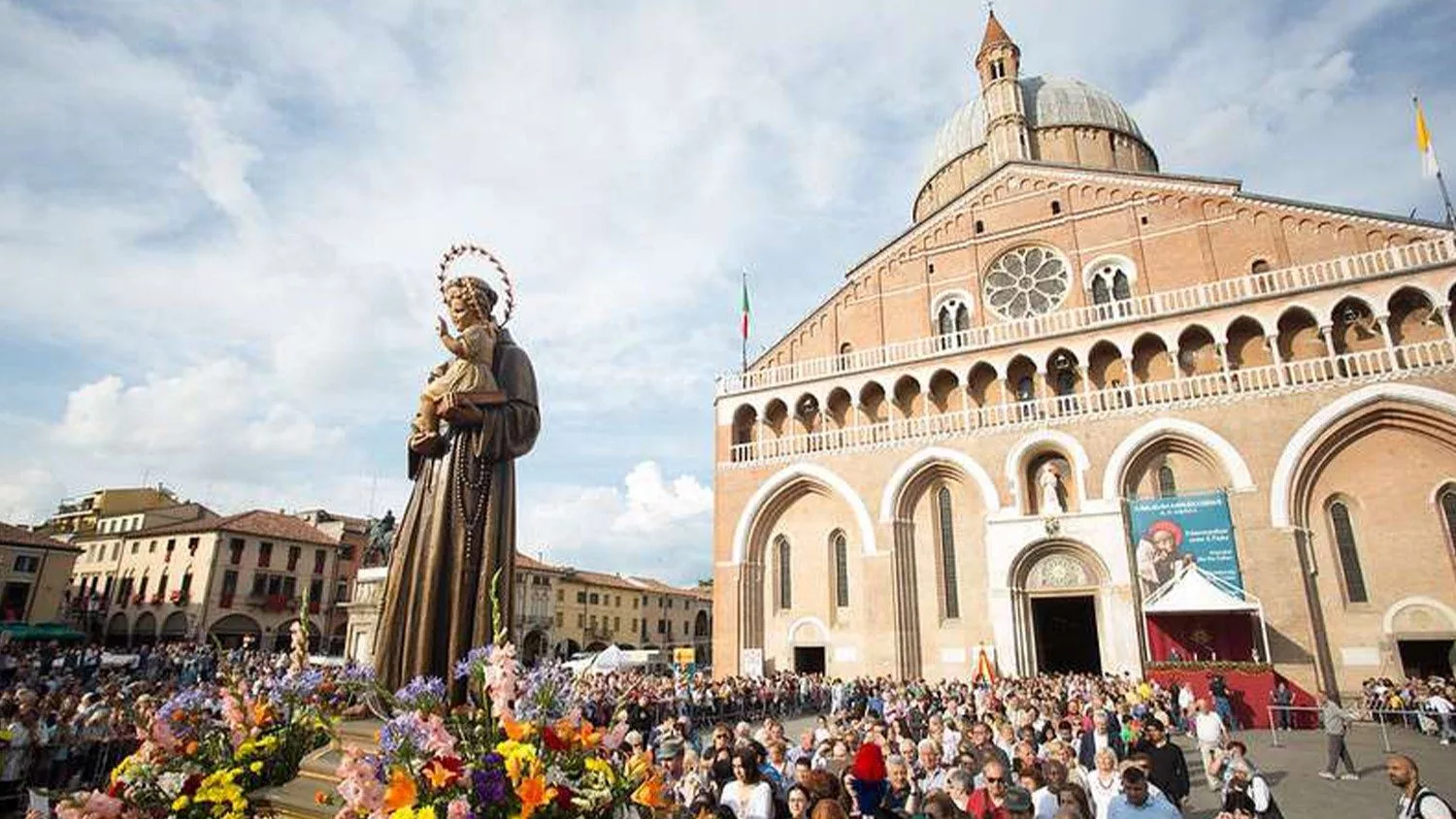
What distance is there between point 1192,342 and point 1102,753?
18.4m

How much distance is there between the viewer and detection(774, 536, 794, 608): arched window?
1008 inches

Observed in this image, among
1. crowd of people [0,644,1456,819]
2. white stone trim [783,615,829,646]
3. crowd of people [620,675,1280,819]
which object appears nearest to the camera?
crowd of people [620,675,1280,819]

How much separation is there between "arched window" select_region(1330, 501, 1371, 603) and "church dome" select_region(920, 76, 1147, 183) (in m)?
19.6

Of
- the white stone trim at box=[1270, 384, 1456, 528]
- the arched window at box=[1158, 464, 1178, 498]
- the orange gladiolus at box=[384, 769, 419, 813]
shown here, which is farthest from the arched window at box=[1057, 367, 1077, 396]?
the orange gladiolus at box=[384, 769, 419, 813]

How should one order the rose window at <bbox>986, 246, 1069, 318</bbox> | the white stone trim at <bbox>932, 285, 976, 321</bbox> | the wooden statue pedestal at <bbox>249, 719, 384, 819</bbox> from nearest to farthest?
the wooden statue pedestal at <bbox>249, 719, 384, 819</bbox> → the rose window at <bbox>986, 246, 1069, 318</bbox> → the white stone trim at <bbox>932, 285, 976, 321</bbox>

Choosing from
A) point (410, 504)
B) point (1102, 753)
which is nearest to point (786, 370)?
point (1102, 753)

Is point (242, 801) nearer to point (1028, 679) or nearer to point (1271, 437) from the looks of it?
point (1028, 679)

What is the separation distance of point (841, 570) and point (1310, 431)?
13214mm

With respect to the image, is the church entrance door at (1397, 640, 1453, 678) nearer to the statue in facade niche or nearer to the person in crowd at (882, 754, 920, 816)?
the statue in facade niche

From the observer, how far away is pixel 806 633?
2473 cm

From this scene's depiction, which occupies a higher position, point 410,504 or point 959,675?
point 410,504

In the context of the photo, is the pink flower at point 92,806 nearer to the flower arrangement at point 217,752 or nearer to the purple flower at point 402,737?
the flower arrangement at point 217,752

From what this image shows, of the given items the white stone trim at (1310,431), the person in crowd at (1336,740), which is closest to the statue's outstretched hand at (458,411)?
the person in crowd at (1336,740)

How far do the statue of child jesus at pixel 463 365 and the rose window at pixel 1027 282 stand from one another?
894 inches
